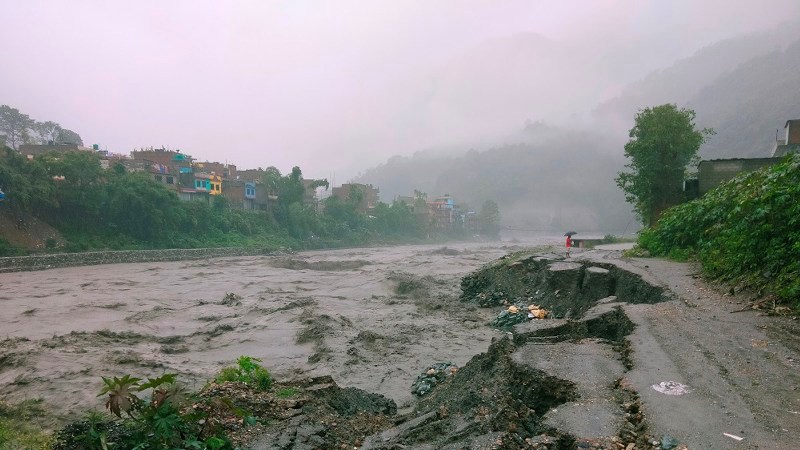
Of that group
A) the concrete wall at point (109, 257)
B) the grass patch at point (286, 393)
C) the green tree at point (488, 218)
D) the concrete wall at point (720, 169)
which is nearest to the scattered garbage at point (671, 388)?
the grass patch at point (286, 393)

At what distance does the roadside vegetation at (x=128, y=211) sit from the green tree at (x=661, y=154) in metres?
35.6

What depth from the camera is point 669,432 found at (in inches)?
143

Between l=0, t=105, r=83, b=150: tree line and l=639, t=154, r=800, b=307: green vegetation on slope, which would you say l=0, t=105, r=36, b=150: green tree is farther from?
l=639, t=154, r=800, b=307: green vegetation on slope

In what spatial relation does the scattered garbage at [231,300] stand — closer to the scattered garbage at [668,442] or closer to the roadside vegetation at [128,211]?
the scattered garbage at [668,442]

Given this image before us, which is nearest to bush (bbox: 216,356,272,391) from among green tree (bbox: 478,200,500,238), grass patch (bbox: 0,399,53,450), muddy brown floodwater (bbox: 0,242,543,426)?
grass patch (bbox: 0,399,53,450)

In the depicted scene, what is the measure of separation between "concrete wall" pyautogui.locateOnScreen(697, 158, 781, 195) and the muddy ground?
32.8 ft

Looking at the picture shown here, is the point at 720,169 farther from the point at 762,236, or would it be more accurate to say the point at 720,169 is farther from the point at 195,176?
the point at 195,176

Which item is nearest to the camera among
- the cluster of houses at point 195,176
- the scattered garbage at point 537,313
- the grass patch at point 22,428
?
the grass patch at point 22,428

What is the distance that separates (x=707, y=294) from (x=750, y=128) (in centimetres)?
9705

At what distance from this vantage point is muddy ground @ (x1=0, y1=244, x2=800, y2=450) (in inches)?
160

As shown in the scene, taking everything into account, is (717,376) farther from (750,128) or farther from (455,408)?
(750,128)

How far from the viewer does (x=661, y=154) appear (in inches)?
890

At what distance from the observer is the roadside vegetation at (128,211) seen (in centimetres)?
3312

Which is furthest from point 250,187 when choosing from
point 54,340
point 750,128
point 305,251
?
point 750,128
